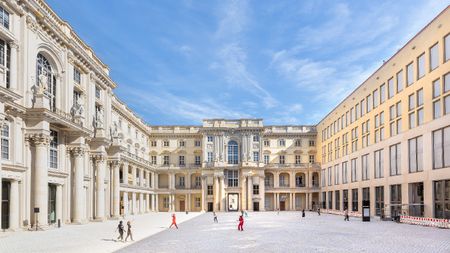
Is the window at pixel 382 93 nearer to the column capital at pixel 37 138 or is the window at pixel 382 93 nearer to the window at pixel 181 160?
the column capital at pixel 37 138

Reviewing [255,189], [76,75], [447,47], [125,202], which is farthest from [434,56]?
[255,189]

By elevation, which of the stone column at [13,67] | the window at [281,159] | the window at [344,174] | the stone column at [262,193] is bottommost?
the stone column at [262,193]

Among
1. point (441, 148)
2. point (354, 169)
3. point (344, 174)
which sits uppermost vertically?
point (441, 148)

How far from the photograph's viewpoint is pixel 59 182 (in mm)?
44438

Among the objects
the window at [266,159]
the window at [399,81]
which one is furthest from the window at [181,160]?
the window at [399,81]

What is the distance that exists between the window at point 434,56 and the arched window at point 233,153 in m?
56.7

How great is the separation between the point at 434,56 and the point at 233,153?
189 ft

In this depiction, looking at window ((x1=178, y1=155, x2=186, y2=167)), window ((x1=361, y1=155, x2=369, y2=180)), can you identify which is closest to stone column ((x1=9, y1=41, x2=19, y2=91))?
window ((x1=361, y1=155, x2=369, y2=180))

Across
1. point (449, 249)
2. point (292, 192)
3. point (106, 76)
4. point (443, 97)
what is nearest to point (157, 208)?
point (292, 192)

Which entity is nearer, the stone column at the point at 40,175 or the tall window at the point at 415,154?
the stone column at the point at 40,175

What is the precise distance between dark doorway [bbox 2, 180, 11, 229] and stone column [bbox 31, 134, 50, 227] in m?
2.55

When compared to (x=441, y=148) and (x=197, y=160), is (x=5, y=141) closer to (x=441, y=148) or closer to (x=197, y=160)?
(x=441, y=148)

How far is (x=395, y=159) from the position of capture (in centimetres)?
5941

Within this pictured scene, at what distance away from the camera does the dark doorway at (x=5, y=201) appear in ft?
116
